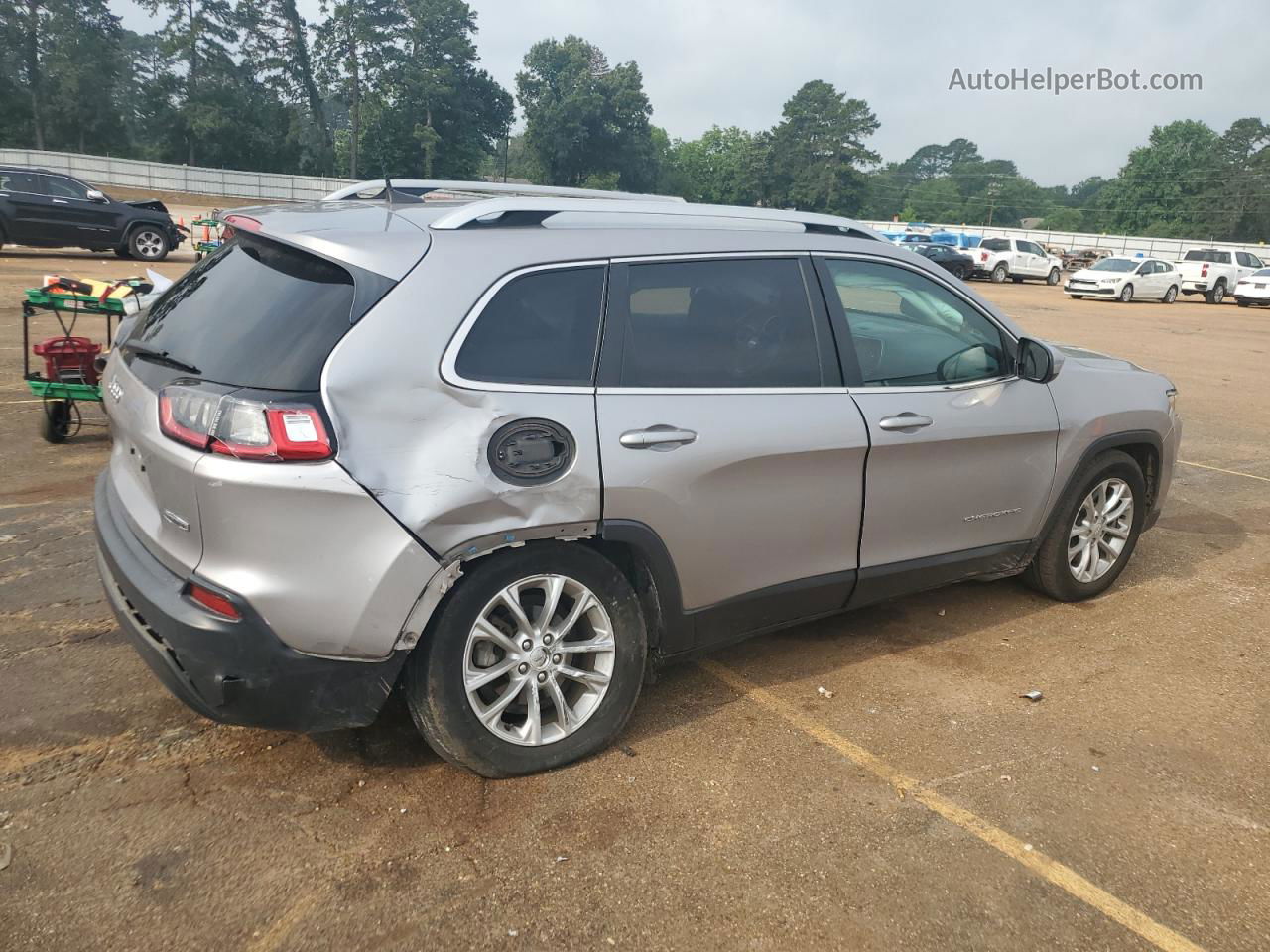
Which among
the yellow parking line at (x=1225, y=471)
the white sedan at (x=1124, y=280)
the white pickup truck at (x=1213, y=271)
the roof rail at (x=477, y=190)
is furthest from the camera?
the white pickup truck at (x=1213, y=271)

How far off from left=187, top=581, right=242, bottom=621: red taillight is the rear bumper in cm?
2

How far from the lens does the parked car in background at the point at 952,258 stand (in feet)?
112

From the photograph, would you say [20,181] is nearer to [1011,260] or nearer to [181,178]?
[1011,260]

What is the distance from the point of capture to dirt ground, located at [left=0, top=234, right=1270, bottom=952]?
256cm

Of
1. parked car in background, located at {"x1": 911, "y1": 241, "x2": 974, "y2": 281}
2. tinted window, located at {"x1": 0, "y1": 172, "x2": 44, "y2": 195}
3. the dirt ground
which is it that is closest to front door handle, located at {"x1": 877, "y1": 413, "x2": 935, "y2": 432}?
the dirt ground

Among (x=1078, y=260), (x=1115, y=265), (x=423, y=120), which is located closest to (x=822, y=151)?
(x=423, y=120)

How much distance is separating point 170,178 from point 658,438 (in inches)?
2337

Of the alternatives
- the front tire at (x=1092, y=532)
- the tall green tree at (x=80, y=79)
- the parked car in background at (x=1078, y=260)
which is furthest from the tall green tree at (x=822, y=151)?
the front tire at (x=1092, y=532)

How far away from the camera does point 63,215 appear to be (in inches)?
725

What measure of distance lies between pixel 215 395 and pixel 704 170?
128 meters

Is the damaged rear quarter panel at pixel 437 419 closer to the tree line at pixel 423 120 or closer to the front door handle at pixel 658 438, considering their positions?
the front door handle at pixel 658 438

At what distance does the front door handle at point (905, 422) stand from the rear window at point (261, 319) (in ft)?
6.56

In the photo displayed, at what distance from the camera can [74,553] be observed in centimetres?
479

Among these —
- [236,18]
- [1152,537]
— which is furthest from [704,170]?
[1152,537]
